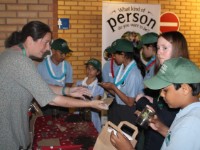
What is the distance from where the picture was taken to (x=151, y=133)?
8.98 feet

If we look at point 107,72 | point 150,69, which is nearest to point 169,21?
point 107,72

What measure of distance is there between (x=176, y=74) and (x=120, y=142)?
0.71 metres

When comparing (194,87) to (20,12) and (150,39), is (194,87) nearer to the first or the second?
(150,39)

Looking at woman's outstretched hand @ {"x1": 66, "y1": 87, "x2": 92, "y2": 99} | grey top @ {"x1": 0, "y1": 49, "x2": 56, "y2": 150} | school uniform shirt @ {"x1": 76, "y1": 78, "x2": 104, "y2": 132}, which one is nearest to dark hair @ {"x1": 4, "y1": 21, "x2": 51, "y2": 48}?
grey top @ {"x1": 0, "y1": 49, "x2": 56, "y2": 150}

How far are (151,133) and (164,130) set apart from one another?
0.43 m

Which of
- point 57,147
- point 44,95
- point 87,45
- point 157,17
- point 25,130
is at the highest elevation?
point 157,17

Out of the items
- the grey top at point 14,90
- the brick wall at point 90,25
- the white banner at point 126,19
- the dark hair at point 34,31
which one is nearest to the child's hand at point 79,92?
the grey top at point 14,90

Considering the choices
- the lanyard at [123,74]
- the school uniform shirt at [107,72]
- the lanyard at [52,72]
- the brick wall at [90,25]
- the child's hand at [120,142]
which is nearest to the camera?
the child's hand at [120,142]

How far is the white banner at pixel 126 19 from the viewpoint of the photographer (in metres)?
5.89

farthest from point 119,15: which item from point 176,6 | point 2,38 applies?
point 2,38

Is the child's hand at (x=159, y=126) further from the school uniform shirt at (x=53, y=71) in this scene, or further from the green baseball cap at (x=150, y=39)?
the school uniform shirt at (x=53, y=71)

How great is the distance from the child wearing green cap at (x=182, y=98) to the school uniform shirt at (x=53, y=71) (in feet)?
10.1

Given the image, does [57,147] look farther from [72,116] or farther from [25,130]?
[72,116]

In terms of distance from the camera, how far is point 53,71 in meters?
4.83
